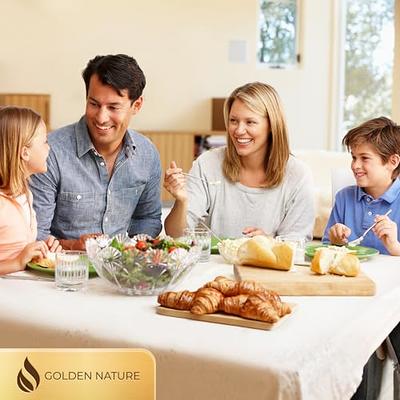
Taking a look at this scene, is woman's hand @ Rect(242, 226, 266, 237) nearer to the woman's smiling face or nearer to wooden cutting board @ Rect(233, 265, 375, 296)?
the woman's smiling face

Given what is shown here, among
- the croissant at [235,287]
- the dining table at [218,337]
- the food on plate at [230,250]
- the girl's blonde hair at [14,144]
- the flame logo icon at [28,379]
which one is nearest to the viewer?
the flame logo icon at [28,379]

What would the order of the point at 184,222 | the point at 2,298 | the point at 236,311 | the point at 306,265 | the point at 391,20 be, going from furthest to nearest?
the point at 391,20
the point at 184,222
the point at 306,265
the point at 2,298
the point at 236,311

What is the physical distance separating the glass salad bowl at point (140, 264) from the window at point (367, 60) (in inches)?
253

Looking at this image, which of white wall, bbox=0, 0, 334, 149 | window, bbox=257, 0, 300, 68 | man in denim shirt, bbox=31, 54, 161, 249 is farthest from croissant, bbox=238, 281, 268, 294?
window, bbox=257, 0, 300, 68

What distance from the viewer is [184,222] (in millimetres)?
A: 2568

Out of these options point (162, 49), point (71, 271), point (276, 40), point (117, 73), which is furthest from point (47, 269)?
point (276, 40)

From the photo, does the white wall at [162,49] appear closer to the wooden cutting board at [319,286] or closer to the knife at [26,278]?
the knife at [26,278]

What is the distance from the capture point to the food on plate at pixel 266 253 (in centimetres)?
189

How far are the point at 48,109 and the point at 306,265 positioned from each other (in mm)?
6099

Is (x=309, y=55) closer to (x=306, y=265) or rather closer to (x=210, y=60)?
(x=210, y=60)

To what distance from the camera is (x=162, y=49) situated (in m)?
7.83

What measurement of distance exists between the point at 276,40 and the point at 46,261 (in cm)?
630

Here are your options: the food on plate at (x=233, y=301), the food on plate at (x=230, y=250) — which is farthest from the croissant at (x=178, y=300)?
the food on plate at (x=230, y=250)

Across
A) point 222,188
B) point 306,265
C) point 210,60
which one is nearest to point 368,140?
point 222,188
